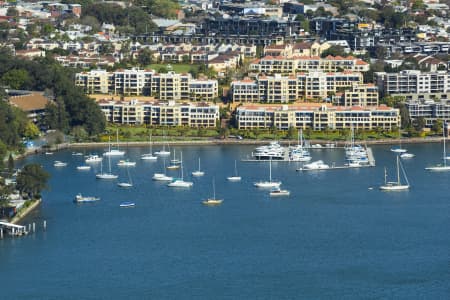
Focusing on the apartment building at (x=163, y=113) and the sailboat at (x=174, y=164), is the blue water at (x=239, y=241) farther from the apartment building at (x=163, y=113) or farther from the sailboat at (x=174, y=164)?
the apartment building at (x=163, y=113)

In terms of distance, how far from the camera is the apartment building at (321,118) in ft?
96.3

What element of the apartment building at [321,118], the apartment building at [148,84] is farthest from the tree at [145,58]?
the apartment building at [321,118]

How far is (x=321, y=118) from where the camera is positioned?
96.6ft

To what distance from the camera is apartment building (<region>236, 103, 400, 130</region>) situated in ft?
96.3

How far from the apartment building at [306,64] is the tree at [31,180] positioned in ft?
34.3

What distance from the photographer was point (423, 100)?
100 ft

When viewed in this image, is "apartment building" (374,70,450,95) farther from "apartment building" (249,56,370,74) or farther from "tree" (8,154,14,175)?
"tree" (8,154,14,175)

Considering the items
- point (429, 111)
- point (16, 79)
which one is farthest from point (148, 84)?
point (429, 111)

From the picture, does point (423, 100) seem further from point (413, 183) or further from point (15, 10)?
point (15, 10)

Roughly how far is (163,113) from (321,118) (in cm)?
256

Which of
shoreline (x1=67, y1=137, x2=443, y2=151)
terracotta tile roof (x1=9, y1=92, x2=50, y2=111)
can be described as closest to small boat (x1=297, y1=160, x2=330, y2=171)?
shoreline (x1=67, y1=137, x2=443, y2=151)

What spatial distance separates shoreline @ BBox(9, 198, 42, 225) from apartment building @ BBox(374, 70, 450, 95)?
10.1 m

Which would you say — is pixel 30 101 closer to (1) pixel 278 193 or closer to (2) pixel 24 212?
(1) pixel 278 193

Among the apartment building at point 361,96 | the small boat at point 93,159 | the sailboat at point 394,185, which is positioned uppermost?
the apartment building at point 361,96
